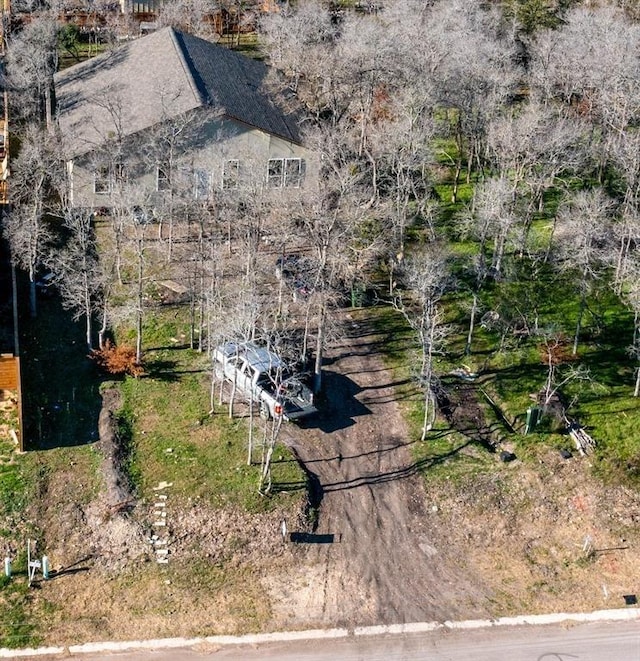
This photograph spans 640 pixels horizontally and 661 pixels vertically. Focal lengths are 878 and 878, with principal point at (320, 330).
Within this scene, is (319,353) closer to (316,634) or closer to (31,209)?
(316,634)

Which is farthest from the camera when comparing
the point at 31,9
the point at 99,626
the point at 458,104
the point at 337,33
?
the point at 31,9

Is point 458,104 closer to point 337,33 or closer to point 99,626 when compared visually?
point 337,33

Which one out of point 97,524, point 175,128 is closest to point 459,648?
point 97,524

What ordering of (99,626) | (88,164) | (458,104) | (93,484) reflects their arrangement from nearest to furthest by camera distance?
(99,626)
(93,484)
(88,164)
(458,104)

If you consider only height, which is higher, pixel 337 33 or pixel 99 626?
pixel 337 33

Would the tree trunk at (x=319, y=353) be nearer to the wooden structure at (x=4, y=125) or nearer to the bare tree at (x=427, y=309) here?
the bare tree at (x=427, y=309)

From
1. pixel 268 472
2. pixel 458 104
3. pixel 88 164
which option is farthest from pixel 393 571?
pixel 458 104

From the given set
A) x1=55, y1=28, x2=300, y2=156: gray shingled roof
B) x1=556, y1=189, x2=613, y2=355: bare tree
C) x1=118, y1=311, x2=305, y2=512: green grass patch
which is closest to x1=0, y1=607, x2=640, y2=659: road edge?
x1=118, y1=311, x2=305, y2=512: green grass patch
